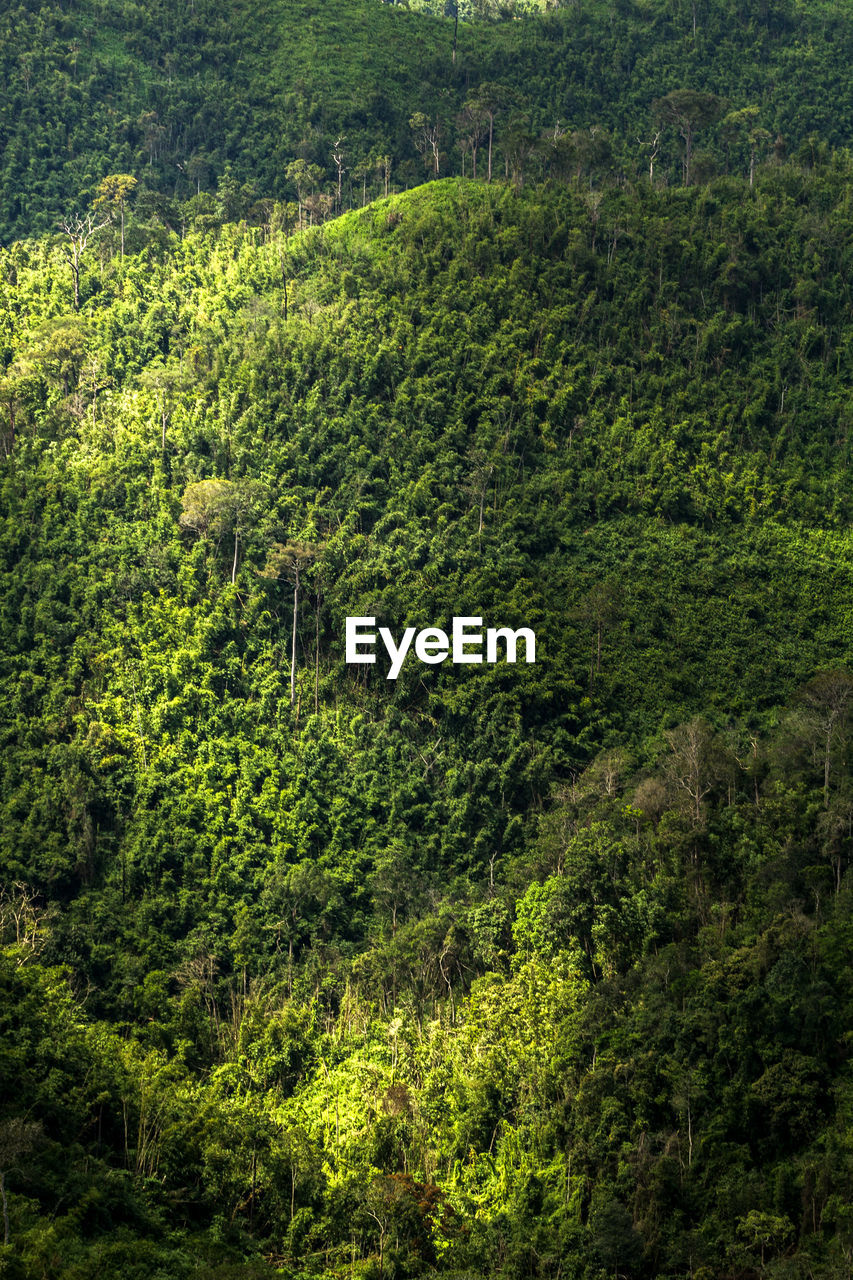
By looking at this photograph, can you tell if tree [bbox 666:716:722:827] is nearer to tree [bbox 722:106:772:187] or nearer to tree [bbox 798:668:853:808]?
tree [bbox 798:668:853:808]

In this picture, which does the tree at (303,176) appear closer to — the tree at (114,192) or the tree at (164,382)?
the tree at (114,192)

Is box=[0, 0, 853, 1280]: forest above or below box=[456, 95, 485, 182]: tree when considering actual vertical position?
below

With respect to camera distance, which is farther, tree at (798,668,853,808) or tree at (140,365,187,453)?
tree at (140,365,187,453)

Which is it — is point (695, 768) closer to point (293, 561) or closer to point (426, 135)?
point (293, 561)

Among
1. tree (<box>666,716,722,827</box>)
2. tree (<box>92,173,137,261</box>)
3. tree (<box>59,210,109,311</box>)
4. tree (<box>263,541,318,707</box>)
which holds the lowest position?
tree (<box>666,716,722,827</box>)

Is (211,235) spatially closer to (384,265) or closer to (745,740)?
(384,265)

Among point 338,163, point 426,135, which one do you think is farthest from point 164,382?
point 426,135
